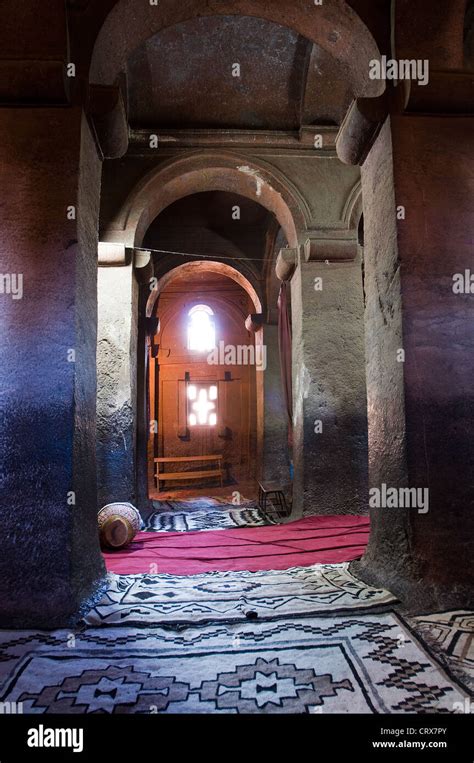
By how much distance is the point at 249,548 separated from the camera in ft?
15.9

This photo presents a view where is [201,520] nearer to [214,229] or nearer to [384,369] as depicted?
[384,369]

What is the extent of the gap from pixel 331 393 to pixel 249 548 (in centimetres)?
230

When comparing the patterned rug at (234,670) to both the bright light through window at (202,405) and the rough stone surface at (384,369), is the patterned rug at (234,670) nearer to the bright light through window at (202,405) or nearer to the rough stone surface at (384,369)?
the rough stone surface at (384,369)

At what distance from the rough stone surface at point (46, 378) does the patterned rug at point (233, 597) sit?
26 centimetres

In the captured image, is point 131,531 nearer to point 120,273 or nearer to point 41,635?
point 41,635

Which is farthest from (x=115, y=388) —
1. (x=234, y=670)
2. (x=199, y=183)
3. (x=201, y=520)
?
(x=234, y=670)

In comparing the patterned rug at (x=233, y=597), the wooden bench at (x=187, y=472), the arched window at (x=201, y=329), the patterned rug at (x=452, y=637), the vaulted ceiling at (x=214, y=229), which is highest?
the vaulted ceiling at (x=214, y=229)

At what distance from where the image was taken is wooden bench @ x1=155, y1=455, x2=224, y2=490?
44.8ft

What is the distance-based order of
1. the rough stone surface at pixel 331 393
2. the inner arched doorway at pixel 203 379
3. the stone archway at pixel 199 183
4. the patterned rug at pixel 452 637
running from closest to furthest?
the patterned rug at pixel 452 637 → the rough stone surface at pixel 331 393 → the stone archway at pixel 199 183 → the inner arched doorway at pixel 203 379

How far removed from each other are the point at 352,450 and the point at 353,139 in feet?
12.1

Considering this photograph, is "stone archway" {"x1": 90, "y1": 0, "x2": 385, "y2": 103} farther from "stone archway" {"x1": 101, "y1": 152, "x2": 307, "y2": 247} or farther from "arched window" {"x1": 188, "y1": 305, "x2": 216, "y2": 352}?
"arched window" {"x1": 188, "y1": 305, "x2": 216, "y2": 352}

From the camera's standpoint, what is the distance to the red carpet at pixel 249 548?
419cm

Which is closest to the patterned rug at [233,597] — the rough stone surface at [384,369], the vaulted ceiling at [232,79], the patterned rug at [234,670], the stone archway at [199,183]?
the patterned rug at [234,670]

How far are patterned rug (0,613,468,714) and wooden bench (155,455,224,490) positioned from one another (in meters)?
11.0
